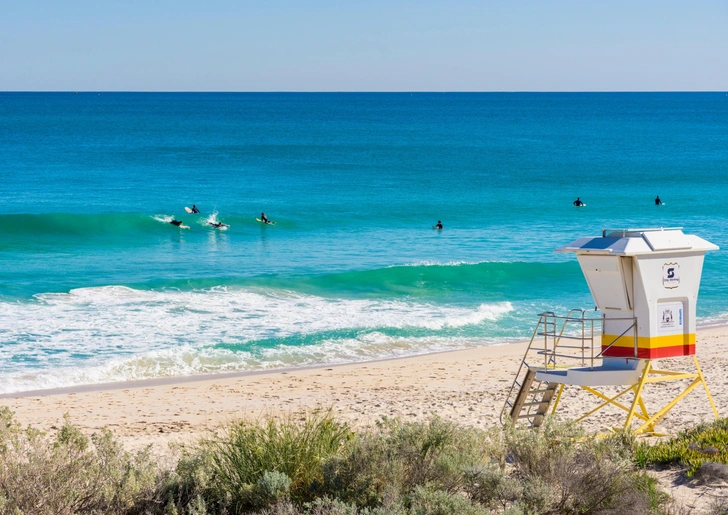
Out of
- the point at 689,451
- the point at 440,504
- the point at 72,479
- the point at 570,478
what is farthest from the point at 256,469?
the point at 689,451

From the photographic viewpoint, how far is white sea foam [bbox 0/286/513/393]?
631 inches

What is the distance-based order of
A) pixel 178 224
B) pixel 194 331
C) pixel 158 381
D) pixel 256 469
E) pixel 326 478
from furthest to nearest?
pixel 178 224 → pixel 194 331 → pixel 158 381 → pixel 256 469 → pixel 326 478

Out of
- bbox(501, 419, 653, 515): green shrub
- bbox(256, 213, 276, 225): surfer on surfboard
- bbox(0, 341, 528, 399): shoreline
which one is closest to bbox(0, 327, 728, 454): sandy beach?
bbox(0, 341, 528, 399): shoreline

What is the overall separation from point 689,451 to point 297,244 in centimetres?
2397

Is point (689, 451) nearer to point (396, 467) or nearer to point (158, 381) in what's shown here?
point (396, 467)

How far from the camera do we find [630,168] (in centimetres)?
6125

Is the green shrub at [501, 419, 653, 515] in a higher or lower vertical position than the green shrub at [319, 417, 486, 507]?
lower

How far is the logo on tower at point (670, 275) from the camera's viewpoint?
9.07 m

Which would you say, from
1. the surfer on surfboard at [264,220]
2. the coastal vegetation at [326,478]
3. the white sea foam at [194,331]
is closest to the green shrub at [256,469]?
the coastal vegetation at [326,478]

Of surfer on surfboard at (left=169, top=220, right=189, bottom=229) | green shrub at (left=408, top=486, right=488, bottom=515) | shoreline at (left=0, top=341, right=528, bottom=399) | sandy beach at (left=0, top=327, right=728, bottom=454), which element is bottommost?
shoreline at (left=0, top=341, right=528, bottom=399)

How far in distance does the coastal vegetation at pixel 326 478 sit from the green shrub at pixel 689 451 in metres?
1.02

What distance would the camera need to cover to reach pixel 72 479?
5961 mm

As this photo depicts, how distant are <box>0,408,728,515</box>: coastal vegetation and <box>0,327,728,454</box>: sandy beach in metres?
3.79

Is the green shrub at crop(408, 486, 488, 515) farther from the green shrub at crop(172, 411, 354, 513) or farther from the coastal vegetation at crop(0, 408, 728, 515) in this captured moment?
the green shrub at crop(172, 411, 354, 513)
